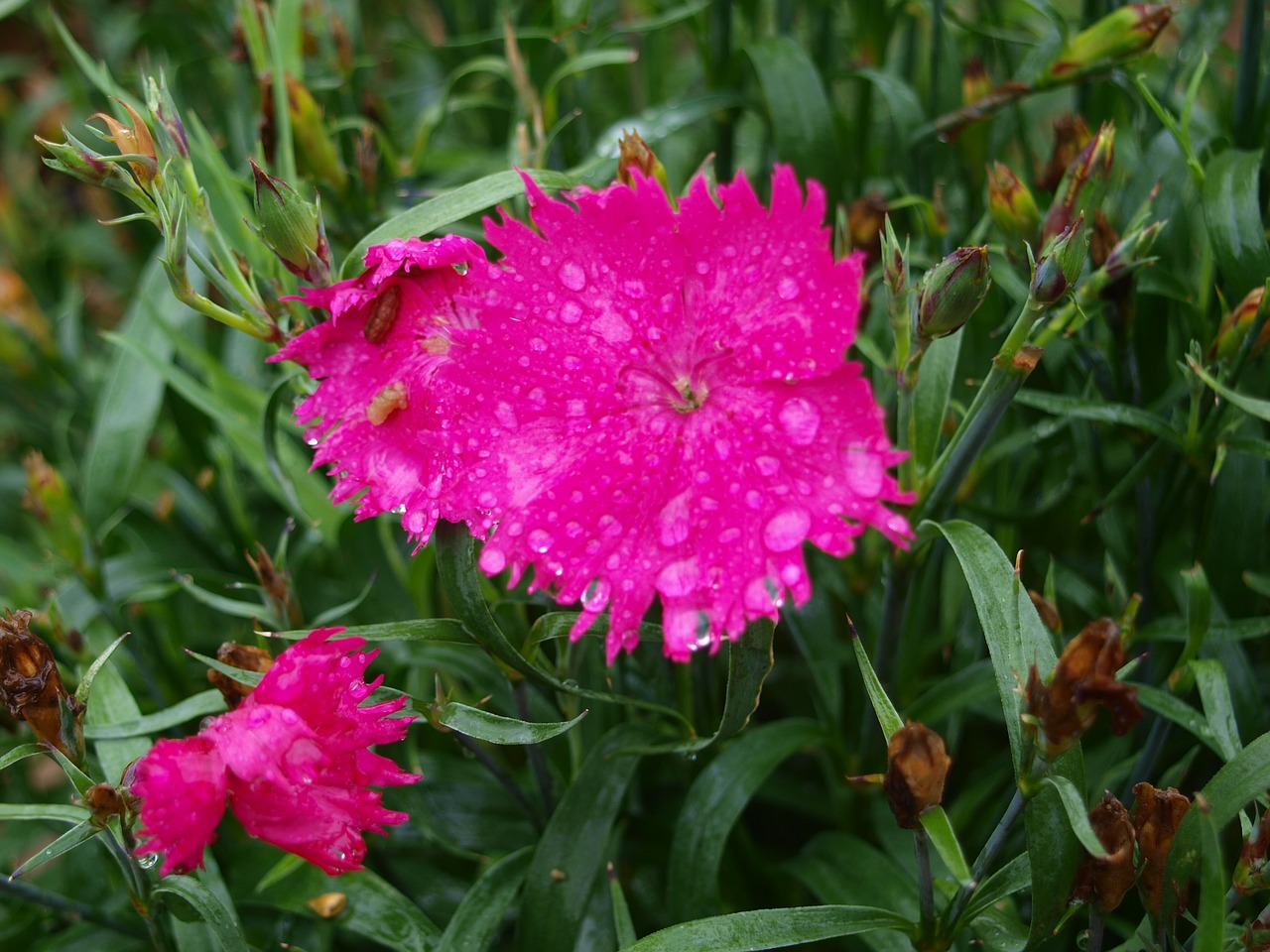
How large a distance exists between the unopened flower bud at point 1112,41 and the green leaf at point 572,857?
0.70 meters

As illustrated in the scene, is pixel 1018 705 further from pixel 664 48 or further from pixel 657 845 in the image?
pixel 664 48

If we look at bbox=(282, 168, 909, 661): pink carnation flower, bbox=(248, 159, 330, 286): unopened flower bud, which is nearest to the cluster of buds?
bbox=(282, 168, 909, 661): pink carnation flower

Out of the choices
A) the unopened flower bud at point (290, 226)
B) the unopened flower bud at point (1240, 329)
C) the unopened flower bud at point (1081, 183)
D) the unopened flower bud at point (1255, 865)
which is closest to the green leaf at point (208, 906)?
the unopened flower bud at point (290, 226)

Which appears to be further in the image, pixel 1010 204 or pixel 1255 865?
pixel 1010 204

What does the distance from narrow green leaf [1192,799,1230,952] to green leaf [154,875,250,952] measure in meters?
0.58

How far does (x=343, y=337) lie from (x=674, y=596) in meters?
0.27

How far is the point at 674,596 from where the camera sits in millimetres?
549

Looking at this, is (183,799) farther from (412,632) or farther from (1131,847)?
(1131,847)

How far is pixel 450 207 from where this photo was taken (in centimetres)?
74

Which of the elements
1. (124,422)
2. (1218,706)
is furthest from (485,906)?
(124,422)

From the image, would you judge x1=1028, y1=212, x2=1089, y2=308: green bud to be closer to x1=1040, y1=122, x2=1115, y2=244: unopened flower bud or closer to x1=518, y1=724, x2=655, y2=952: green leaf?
x1=1040, y1=122, x2=1115, y2=244: unopened flower bud

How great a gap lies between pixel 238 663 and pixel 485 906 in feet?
0.91

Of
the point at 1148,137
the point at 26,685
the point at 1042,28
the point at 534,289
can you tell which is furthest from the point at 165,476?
the point at 1042,28

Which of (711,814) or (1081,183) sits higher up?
(1081,183)
